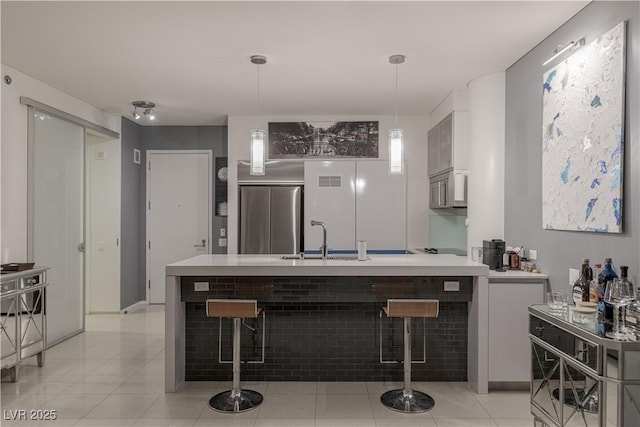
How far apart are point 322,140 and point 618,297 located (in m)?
4.61

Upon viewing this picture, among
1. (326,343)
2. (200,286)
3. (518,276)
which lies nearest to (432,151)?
(518,276)

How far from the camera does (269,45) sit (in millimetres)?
3857

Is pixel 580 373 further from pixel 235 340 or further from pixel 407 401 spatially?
pixel 235 340

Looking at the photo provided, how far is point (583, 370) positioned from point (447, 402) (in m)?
1.34

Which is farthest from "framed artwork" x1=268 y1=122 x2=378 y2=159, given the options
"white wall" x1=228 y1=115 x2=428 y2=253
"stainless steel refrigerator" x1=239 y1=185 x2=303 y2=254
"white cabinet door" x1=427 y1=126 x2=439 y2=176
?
"white cabinet door" x1=427 y1=126 x2=439 y2=176

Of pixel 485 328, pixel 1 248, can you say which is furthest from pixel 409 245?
pixel 1 248

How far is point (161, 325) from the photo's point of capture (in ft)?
19.4

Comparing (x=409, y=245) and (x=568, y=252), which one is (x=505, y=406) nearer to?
(x=568, y=252)

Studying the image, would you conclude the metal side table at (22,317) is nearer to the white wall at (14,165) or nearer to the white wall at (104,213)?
the white wall at (14,165)

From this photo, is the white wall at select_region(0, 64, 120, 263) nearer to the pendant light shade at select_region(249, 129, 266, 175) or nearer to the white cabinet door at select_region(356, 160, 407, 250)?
the pendant light shade at select_region(249, 129, 266, 175)

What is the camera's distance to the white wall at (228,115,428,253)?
6.54m

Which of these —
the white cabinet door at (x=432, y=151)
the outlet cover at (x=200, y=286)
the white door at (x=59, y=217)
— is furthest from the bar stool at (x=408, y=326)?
the white door at (x=59, y=217)

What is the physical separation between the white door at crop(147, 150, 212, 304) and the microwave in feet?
11.2

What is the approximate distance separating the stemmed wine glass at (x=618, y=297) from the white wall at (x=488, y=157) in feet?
6.60
